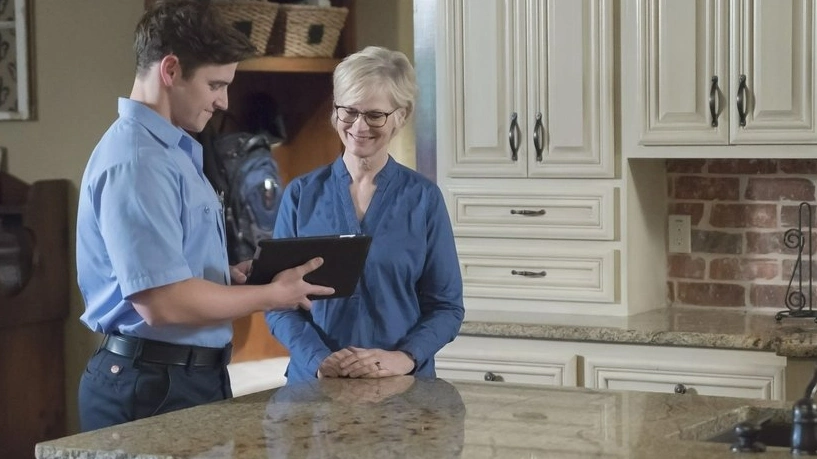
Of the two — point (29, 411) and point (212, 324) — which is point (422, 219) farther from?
point (29, 411)

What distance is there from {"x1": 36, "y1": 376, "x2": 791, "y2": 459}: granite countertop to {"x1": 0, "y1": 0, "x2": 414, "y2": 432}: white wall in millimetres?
2296

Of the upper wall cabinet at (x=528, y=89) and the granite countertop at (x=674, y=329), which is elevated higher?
the upper wall cabinet at (x=528, y=89)

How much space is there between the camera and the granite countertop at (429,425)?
1874mm

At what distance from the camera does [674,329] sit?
11.8 ft

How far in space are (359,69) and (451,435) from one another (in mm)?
964

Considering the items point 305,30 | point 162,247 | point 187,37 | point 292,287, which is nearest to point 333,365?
point 292,287

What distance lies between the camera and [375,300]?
8.66 ft

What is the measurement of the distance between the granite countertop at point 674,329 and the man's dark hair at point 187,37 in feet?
5.38

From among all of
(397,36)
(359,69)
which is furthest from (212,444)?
(397,36)

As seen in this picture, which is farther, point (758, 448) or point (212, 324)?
point (212, 324)

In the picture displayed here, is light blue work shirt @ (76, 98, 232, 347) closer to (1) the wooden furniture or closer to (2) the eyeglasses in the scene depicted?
(2) the eyeglasses

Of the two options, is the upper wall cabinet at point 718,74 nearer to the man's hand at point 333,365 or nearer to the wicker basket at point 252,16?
the wicker basket at point 252,16

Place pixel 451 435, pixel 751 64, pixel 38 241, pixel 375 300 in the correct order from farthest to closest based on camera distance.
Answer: pixel 38 241, pixel 751 64, pixel 375 300, pixel 451 435

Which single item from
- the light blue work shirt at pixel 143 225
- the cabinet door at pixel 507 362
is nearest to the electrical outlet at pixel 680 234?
the cabinet door at pixel 507 362
